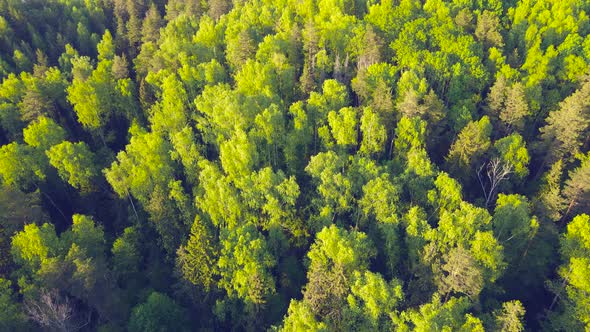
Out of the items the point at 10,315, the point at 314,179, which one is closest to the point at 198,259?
the point at 314,179

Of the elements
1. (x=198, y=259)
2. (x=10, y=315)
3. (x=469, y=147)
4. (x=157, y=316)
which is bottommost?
(x=157, y=316)

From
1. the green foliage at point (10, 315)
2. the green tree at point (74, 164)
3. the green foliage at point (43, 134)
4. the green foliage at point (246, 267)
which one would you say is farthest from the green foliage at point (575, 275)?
the green foliage at point (43, 134)

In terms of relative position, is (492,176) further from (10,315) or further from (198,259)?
(10,315)

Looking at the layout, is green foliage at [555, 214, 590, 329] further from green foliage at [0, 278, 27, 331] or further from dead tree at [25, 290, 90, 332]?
green foliage at [0, 278, 27, 331]

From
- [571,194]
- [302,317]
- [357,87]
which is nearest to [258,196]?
[302,317]

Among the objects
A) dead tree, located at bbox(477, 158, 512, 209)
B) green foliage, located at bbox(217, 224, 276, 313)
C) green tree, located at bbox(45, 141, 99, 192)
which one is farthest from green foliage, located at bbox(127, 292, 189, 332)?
dead tree, located at bbox(477, 158, 512, 209)

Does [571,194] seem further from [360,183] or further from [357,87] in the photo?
[357,87]
